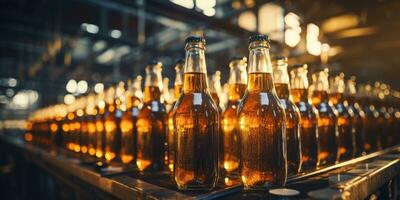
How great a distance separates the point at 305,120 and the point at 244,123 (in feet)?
1.33

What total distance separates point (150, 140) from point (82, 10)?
359cm

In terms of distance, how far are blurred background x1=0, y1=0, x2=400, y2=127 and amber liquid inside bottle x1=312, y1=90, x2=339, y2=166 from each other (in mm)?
1056

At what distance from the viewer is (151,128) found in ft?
3.51

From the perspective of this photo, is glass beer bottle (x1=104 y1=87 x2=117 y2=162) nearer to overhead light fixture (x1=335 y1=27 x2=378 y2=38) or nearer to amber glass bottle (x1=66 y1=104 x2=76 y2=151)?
amber glass bottle (x1=66 y1=104 x2=76 y2=151)

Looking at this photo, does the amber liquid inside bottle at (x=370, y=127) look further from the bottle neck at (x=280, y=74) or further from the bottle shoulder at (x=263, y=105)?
the bottle shoulder at (x=263, y=105)

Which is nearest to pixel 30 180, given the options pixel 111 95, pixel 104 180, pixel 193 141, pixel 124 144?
pixel 111 95

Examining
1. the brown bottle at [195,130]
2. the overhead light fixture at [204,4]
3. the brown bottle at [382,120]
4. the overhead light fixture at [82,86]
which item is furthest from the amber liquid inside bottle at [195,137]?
the overhead light fixture at [82,86]

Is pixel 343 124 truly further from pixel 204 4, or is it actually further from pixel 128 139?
pixel 204 4

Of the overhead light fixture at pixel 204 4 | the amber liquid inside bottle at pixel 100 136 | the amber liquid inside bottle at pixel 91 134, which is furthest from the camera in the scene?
the overhead light fixture at pixel 204 4

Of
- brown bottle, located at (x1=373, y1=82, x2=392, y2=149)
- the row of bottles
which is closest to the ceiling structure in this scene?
the row of bottles

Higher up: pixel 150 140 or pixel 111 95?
pixel 111 95

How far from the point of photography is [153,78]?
1155mm

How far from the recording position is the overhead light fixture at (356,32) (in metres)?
3.57

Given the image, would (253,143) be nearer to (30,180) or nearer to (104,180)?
(104,180)
